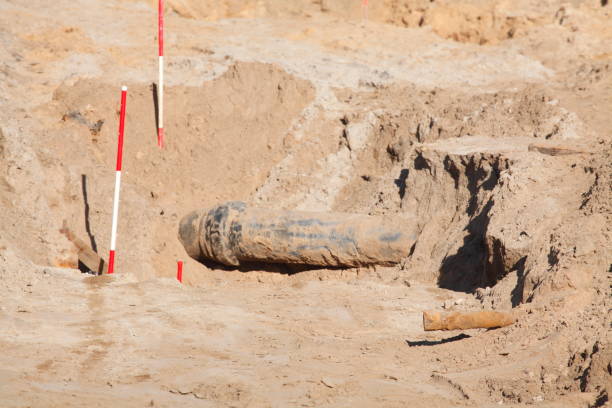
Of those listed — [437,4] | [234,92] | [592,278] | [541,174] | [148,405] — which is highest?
[437,4]

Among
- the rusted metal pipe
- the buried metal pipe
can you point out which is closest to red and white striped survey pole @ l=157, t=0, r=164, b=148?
the buried metal pipe

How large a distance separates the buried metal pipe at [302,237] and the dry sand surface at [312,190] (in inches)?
8.3

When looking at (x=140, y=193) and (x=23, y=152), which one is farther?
(x=140, y=193)

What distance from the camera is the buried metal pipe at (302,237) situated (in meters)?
9.02

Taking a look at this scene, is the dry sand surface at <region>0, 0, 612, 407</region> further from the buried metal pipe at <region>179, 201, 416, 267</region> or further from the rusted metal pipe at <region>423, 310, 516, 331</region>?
the buried metal pipe at <region>179, 201, 416, 267</region>

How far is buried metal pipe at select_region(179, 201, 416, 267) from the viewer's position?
355 inches

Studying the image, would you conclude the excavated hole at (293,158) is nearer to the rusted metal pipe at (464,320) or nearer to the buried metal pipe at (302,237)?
the buried metal pipe at (302,237)

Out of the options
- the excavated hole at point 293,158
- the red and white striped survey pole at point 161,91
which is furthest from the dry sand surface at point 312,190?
the red and white striped survey pole at point 161,91

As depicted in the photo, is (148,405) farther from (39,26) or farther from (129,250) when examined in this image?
(39,26)

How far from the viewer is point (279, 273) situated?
9781mm

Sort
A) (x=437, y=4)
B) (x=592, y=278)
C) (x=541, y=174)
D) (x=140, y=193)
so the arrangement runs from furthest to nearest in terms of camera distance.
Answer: (x=437, y=4) < (x=140, y=193) < (x=541, y=174) < (x=592, y=278)

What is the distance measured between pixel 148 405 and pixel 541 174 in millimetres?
4616

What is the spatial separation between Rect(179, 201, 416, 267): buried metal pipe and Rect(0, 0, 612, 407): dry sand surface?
0.69ft

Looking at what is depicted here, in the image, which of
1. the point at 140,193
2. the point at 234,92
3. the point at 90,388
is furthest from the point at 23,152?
the point at 90,388
